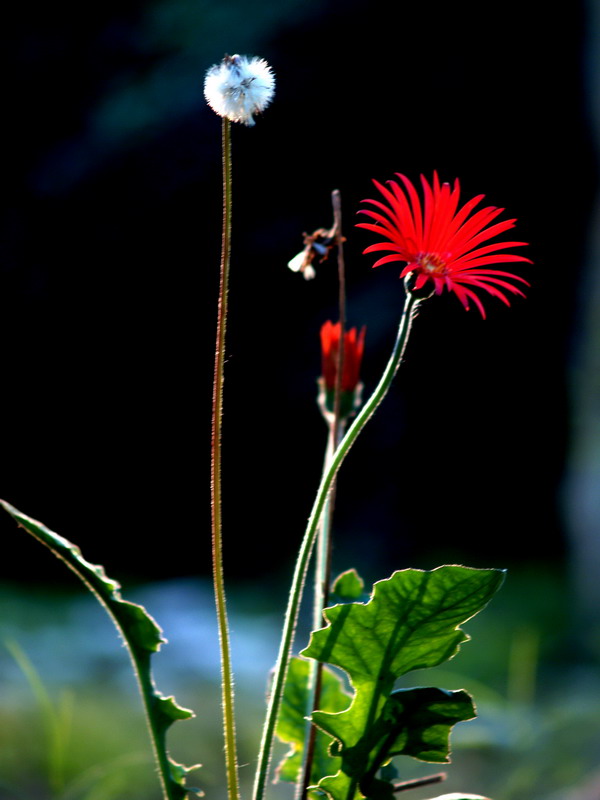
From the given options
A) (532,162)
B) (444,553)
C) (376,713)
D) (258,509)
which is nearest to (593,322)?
(532,162)

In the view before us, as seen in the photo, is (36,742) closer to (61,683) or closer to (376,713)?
(61,683)

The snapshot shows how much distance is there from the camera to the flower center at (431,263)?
1.41 ft

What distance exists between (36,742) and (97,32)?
2.22 m

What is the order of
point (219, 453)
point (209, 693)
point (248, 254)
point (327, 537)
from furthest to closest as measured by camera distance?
point (248, 254) → point (209, 693) → point (327, 537) → point (219, 453)

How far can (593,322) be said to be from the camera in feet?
9.07

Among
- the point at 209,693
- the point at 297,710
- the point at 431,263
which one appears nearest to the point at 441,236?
the point at 431,263

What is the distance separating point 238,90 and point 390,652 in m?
0.30

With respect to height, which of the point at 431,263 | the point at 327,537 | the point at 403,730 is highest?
the point at 431,263

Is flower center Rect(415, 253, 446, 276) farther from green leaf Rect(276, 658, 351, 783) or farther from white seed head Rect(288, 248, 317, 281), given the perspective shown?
green leaf Rect(276, 658, 351, 783)

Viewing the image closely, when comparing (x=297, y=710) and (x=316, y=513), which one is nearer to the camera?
(x=316, y=513)

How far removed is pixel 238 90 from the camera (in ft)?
1.31

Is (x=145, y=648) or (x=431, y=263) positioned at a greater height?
(x=431, y=263)

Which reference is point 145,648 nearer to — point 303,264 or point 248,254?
point 303,264


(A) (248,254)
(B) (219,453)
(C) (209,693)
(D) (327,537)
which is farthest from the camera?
(A) (248,254)
